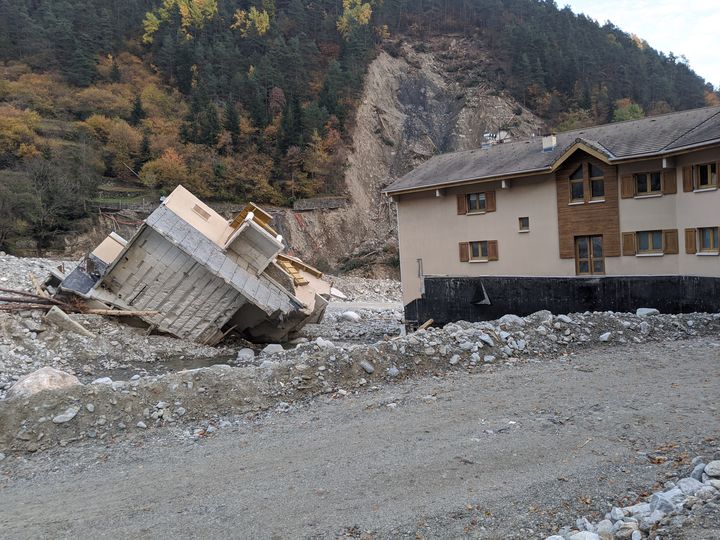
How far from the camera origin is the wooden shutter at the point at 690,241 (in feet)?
57.5

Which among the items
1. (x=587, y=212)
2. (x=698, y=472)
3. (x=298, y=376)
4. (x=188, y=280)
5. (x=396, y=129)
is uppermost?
(x=396, y=129)

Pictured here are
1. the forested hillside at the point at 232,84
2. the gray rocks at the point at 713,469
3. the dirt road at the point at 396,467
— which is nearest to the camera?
the gray rocks at the point at 713,469

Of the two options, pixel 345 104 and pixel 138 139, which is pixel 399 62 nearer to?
pixel 345 104

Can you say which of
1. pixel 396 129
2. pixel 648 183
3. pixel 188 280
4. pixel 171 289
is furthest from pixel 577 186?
pixel 396 129

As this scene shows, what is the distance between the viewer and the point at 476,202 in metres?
23.3

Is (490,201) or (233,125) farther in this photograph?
(233,125)

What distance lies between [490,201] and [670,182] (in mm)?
6498

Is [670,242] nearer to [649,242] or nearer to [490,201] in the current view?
[649,242]

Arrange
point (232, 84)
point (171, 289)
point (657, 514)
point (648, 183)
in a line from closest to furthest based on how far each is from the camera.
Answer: point (657, 514) < point (648, 183) < point (171, 289) < point (232, 84)

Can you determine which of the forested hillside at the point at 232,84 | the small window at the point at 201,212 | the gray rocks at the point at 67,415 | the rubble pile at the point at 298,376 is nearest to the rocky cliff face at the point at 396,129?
the forested hillside at the point at 232,84

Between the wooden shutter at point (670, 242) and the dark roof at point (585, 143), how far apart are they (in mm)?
2611

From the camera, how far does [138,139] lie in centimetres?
5884

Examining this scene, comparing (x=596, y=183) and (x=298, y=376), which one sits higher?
(x=596, y=183)

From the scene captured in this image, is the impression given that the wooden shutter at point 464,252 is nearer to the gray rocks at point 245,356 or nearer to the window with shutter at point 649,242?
the window with shutter at point 649,242
